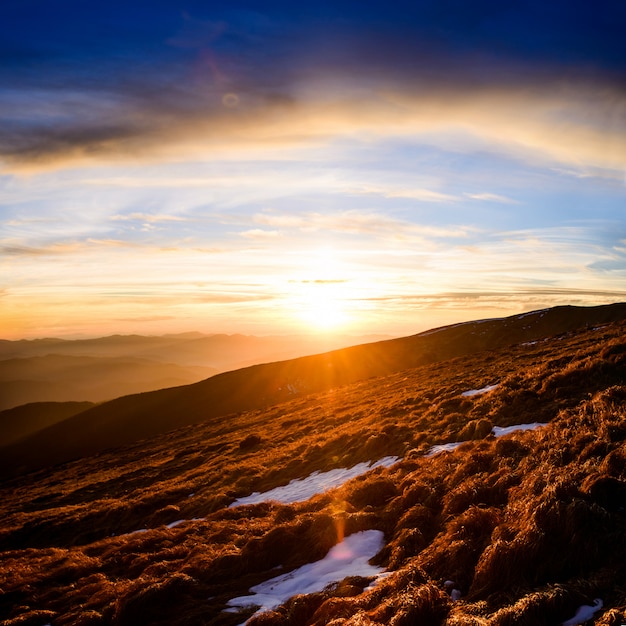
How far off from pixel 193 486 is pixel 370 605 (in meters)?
20.5

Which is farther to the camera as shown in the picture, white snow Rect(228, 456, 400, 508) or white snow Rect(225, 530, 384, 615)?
white snow Rect(228, 456, 400, 508)

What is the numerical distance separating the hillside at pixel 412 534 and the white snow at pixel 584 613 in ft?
0.20

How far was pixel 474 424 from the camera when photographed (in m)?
16.8

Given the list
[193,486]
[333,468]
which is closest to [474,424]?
[333,468]

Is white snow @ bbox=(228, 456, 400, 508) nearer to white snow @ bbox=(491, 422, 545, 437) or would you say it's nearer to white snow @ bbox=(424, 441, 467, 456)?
white snow @ bbox=(424, 441, 467, 456)

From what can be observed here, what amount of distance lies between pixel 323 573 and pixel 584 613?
5.73 m

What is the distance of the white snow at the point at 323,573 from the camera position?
8.95 m

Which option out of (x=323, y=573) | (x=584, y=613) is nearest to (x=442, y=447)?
(x=323, y=573)

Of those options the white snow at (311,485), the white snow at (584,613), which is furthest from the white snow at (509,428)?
the white snow at (584,613)

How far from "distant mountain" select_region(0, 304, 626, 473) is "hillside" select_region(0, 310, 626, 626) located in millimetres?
78527

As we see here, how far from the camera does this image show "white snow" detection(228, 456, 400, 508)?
56.5 feet

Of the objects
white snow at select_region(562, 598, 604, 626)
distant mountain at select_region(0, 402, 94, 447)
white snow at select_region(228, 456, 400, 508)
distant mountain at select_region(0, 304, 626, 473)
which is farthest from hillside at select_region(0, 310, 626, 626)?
distant mountain at select_region(0, 402, 94, 447)

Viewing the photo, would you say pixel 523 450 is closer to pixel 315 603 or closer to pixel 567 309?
pixel 315 603

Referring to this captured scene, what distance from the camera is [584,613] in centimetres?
536
